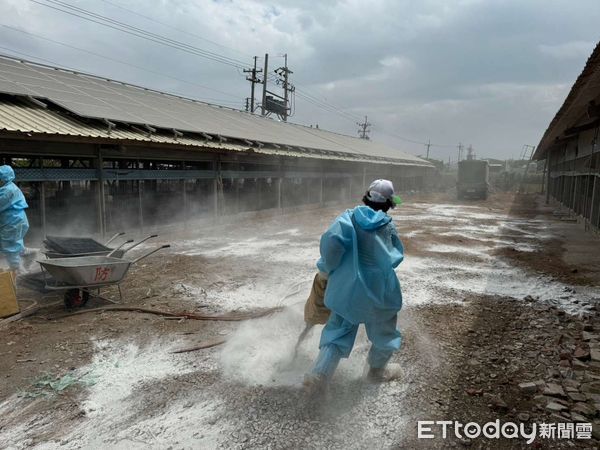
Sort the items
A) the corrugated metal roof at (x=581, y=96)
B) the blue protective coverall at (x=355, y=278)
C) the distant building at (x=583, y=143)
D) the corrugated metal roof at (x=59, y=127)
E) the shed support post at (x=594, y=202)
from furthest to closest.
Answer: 1. the shed support post at (x=594, y=202)
2. the corrugated metal roof at (x=59, y=127)
3. the distant building at (x=583, y=143)
4. the corrugated metal roof at (x=581, y=96)
5. the blue protective coverall at (x=355, y=278)

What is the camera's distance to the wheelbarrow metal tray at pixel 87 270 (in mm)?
4945

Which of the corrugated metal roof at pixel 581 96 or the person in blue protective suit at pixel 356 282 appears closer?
the person in blue protective suit at pixel 356 282

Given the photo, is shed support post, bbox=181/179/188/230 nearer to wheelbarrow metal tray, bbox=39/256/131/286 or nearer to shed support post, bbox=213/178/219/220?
shed support post, bbox=213/178/219/220

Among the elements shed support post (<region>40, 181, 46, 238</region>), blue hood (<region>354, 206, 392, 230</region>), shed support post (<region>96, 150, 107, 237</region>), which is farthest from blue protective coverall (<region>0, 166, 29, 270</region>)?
blue hood (<region>354, 206, 392, 230</region>)

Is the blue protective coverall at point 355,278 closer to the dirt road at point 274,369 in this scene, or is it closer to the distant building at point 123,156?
the dirt road at point 274,369

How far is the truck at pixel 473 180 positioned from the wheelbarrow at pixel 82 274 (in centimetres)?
2886

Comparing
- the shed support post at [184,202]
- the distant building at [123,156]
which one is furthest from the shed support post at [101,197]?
the shed support post at [184,202]

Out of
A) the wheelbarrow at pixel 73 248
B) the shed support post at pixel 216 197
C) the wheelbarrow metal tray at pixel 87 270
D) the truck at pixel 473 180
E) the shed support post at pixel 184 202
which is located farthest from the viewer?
the truck at pixel 473 180

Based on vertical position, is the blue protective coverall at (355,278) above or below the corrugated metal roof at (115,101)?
below

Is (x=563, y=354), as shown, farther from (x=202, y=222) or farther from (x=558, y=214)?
(x=558, y=214)

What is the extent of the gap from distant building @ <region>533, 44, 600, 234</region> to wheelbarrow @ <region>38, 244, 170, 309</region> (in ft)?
23.7

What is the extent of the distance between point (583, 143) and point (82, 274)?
16985 mm

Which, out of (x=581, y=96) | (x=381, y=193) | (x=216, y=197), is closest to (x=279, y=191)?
(x=216, y=197)

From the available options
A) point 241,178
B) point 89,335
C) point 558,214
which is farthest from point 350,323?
point 558,214
